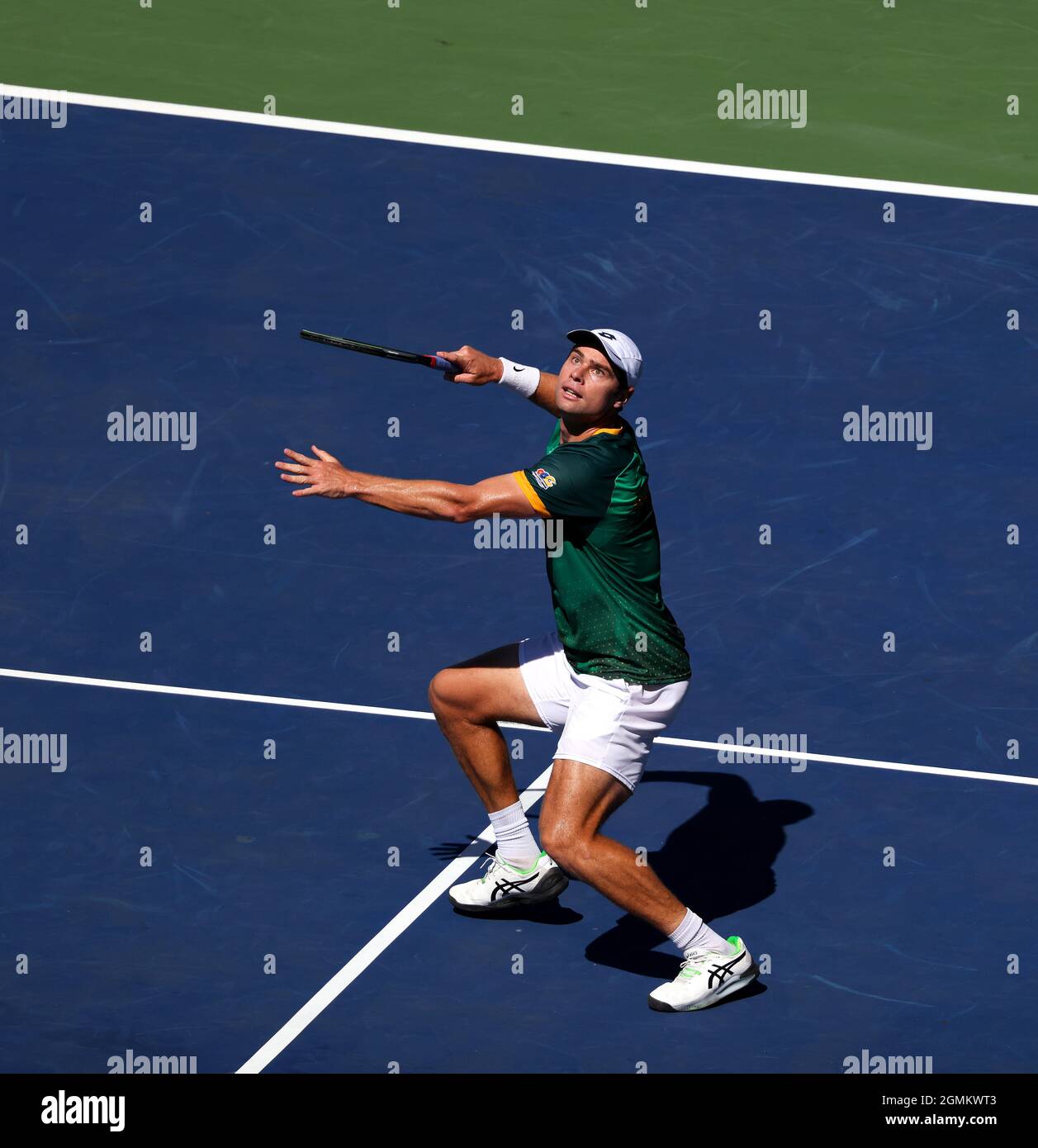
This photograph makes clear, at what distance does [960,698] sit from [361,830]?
10.7 feet

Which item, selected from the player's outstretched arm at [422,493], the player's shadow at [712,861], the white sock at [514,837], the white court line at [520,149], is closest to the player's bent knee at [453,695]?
the white sock at [514,837]

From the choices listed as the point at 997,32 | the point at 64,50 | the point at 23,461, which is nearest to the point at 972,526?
the point at 23,461

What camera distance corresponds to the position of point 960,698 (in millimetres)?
10867

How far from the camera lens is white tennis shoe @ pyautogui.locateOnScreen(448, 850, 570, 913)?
30.1 feet

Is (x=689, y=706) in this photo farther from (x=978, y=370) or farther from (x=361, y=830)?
(x=978, y=370)

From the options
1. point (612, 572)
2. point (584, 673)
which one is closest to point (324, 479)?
point (612, 572)

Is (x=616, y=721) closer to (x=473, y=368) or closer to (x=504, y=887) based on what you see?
(x=504, y=887)

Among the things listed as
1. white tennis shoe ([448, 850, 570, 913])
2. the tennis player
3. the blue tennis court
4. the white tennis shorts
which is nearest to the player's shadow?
the blue tennis court

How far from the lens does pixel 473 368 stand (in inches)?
385

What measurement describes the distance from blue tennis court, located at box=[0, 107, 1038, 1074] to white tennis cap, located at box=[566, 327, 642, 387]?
228cm

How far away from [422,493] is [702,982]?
2.27m

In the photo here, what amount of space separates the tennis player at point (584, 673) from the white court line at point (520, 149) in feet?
21.5

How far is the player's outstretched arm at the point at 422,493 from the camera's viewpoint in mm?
8305

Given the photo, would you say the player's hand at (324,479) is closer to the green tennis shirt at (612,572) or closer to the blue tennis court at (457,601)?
the green tennis shirt at (612,572)
